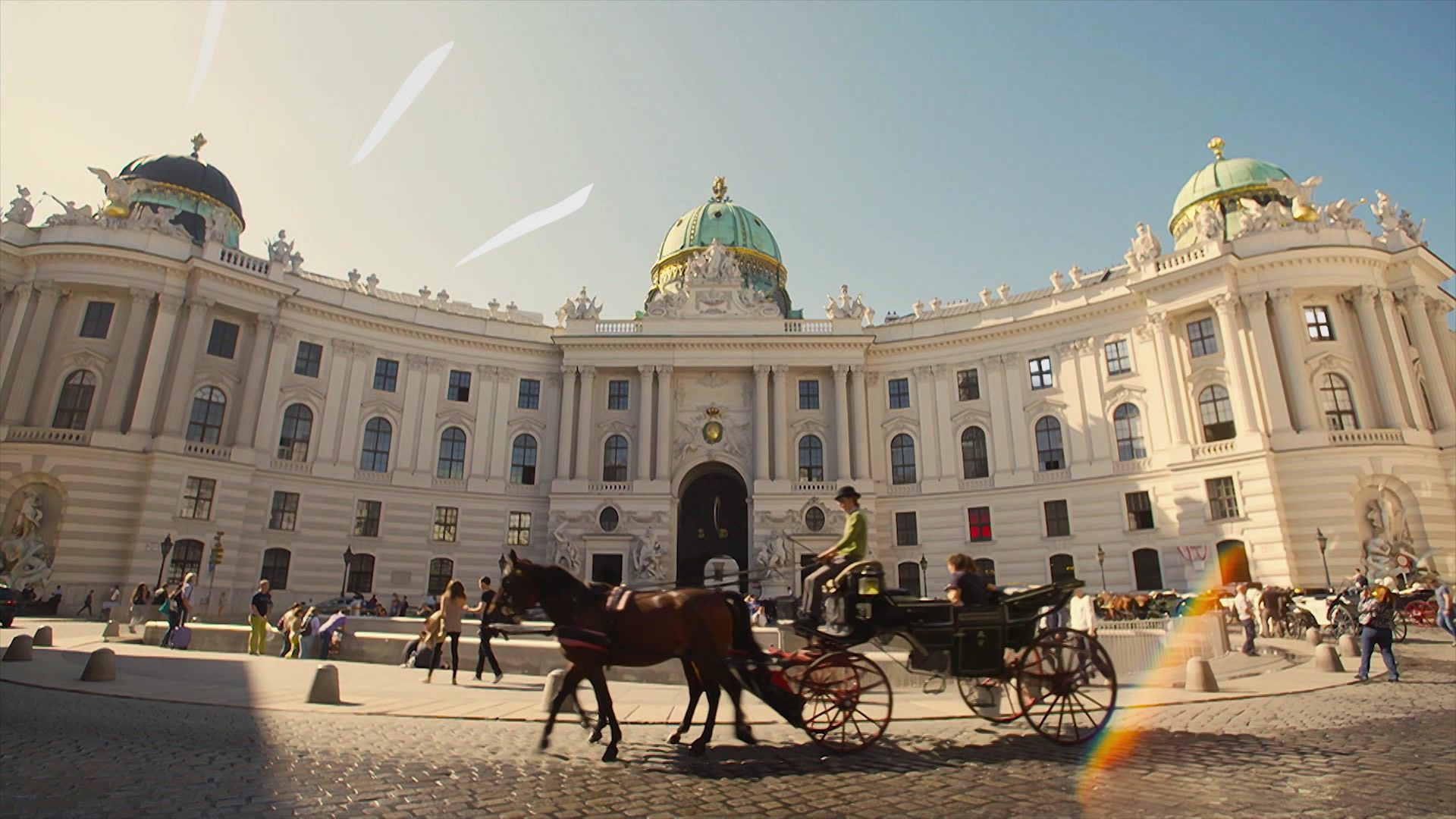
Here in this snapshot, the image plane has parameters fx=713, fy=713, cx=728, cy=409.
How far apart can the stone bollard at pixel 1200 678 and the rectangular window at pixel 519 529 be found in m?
32.2

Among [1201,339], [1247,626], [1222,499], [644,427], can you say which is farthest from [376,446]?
[1201,339]

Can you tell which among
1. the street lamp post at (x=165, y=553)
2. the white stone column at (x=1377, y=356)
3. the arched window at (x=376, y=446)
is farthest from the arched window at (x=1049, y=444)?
the street lamp post at (x=165, y=553)

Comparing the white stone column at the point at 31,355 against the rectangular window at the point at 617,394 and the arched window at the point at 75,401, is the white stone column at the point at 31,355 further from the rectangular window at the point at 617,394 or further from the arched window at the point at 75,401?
the rectangular window at the point at 617,394

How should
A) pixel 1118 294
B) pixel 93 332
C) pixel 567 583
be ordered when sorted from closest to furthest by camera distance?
1. pixel 567 583
2. pixel 93 332
3. pixel 1118 294

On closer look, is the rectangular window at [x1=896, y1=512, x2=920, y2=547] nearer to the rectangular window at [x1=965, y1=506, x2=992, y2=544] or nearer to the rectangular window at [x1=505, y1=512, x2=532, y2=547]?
the rectangular window at [x1=965, y1=506, x2=992, y2=544]

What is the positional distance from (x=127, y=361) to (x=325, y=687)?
29.9 m

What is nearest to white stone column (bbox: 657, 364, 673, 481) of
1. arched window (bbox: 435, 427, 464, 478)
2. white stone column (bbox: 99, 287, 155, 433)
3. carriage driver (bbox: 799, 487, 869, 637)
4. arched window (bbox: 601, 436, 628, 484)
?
arched window (bbox: 601, 436, 628, 484)

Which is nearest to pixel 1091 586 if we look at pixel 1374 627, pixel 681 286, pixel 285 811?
pixel 1374 627

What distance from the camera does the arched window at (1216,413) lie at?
32156mm

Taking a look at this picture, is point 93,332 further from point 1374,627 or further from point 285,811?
point 1374,627

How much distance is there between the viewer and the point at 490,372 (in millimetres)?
40281

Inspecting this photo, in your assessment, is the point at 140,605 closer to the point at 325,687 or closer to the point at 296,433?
the point at 296,433

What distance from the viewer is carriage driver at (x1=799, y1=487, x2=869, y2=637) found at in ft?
27.0

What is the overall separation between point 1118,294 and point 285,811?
3886 centimetres
